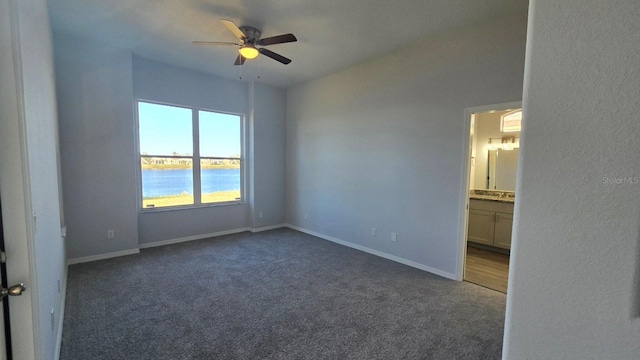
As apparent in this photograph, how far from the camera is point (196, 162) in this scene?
195 inches

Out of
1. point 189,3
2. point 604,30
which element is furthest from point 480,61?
point 189,3

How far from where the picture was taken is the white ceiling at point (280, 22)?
2754 millimetres

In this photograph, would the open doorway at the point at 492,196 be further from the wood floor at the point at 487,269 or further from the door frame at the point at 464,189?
the door frame at the point at 464,189

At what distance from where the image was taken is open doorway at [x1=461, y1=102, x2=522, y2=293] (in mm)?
3920

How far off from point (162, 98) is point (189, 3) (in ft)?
7.20

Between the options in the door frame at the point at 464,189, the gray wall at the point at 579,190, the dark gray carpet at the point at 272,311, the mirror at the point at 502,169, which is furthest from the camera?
the mirror at the point at 502,169

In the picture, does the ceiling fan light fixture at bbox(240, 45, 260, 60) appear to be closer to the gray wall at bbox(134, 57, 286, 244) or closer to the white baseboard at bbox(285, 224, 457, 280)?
the gray wall at bbox(134, 57, 286, 244)

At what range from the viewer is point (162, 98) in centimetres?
446

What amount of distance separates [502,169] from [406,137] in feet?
7.55

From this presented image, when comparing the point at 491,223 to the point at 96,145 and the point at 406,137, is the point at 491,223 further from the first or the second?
the point at 96,145

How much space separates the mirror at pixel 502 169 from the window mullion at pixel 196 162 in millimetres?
5361

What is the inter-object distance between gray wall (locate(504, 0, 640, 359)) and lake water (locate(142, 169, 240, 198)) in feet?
16.5

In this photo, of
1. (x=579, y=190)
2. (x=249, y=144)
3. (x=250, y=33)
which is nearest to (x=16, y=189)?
(x=579, y=190)

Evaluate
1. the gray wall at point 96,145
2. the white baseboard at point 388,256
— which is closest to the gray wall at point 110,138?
the gray wall at point 96,145
